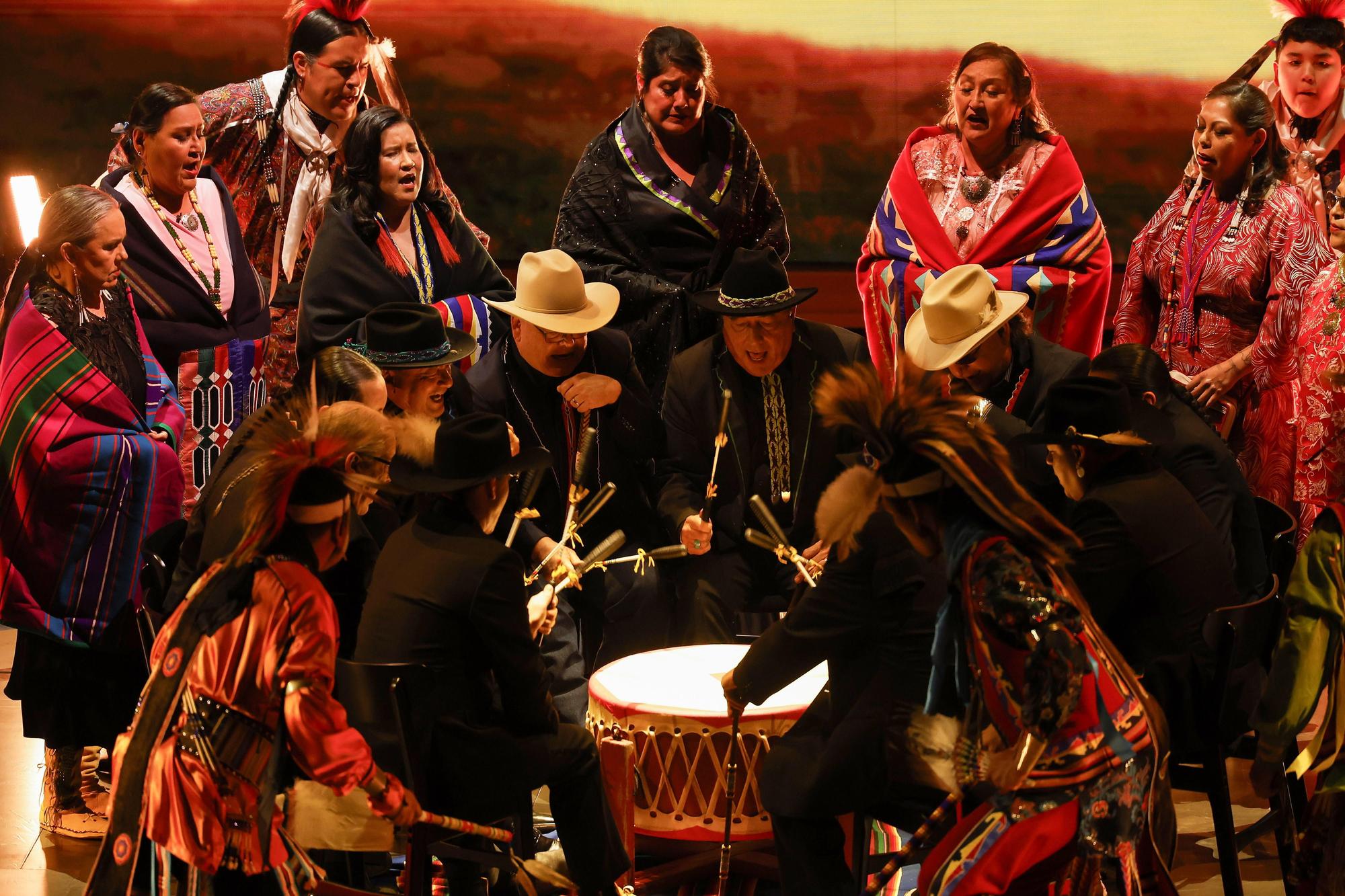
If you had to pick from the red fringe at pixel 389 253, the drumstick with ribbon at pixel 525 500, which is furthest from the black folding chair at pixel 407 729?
the red fringe at pixel 389 253

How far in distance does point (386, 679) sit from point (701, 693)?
87 centimetres

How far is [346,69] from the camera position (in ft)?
17.3

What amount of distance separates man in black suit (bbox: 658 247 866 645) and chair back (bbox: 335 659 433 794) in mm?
1273

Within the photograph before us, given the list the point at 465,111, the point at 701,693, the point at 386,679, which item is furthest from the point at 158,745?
the point at 465,111

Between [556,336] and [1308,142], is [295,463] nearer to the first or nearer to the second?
[556,336]

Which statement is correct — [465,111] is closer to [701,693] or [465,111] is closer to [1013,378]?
[1013,378]

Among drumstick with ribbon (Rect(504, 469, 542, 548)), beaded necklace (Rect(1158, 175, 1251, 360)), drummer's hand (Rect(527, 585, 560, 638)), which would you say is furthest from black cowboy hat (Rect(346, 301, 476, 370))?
beaded necklace (Rect(1158, 175, 1251, 360))

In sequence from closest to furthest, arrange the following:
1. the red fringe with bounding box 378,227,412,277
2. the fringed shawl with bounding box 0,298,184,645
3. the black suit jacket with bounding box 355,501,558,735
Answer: the black suit jacket with bounding box 355,501,558,735 → the fringed shawl with bounding box 0,298,184,645 → the red fringe with bounding box 378,227,412,277

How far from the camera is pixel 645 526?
14.1 ft

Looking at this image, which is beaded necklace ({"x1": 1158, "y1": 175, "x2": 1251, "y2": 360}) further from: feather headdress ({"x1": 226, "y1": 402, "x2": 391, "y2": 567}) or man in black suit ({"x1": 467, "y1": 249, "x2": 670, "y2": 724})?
feather headdress ({"x1": 226, "y1": 402, "x2": 391, "y2": 567})

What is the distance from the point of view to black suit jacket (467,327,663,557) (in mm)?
4234

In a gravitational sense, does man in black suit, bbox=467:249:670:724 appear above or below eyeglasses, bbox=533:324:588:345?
below

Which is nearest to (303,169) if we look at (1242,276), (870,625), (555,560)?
(555,560)

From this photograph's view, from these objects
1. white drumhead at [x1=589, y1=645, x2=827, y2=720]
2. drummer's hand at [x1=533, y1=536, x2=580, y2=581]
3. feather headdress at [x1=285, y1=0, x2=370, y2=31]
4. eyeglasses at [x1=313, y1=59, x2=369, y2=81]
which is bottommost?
white drumhead at [x1=589, y1=645, x2=827, y2=720]
